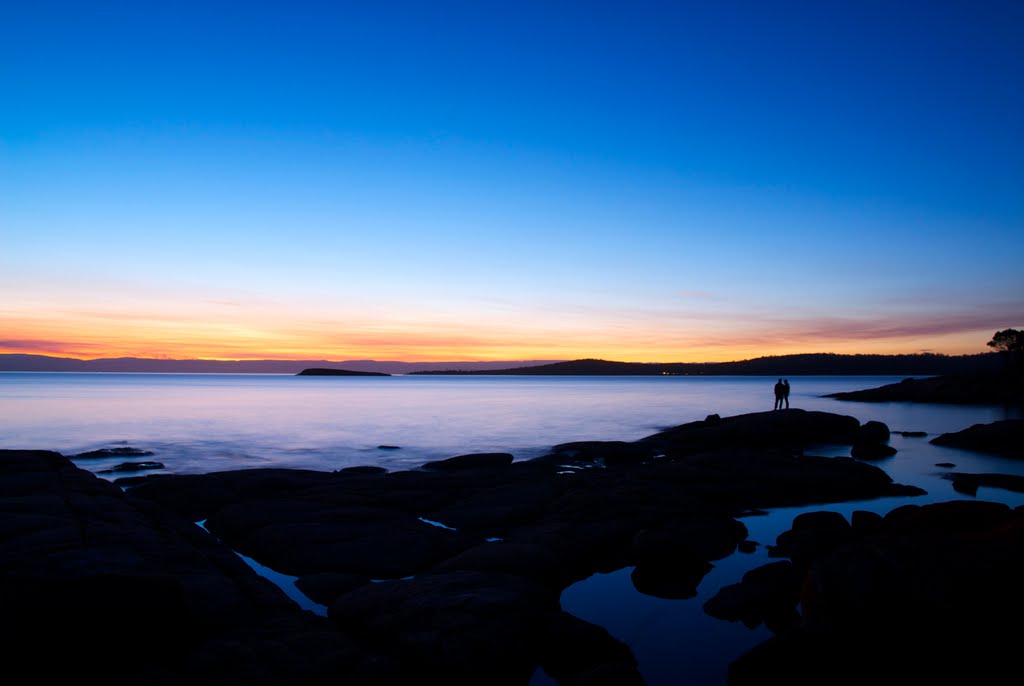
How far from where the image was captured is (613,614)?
34.3ft

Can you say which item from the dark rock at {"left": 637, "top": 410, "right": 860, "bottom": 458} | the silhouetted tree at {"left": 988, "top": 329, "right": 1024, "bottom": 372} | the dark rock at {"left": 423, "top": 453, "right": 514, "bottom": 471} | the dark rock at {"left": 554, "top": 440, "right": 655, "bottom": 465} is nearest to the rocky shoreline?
the dark rock at {"left": 423, "top": 453, "right": 514, "bottom": 471}

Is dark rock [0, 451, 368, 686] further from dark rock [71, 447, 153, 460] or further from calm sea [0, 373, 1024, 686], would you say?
dark rock [71, 447, 153, 460]

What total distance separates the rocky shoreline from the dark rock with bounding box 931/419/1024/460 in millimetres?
21088

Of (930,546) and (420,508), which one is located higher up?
(930,546)

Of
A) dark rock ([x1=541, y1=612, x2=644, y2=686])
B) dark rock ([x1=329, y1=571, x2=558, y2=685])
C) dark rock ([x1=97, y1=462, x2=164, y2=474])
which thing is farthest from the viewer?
dark rock ([x1=97, y1=462, x2=164, y2=474])

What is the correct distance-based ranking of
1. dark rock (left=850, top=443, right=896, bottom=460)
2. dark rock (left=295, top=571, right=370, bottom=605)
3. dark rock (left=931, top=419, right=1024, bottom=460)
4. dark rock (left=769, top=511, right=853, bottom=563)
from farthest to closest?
1. dark rock (left=931, top=419, right=1024, bottom=460)
2. dark rock (left=850, top=443, right=896, bottom=460)
3. dark rock (left=769, top=511, right=853, bottom=563)
4. dark rock (left=295, top=571, right=370, bottom=605)

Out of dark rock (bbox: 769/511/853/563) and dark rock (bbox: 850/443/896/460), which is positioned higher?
dark rock (bbox: 769/511/853/563)

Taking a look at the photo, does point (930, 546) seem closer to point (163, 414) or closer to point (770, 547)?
point (770, 547)

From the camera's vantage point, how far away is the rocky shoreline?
6895 millimetres

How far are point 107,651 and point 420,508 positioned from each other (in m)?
9.89

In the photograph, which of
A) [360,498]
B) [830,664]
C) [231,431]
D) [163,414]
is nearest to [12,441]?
[231,431]

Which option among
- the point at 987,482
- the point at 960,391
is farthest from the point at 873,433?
the point at 960,391

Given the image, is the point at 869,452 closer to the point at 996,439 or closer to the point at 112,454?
the point at 996,439

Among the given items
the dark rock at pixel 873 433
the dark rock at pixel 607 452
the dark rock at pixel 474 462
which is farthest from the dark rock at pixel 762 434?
the dark rock at pixel 474 462
